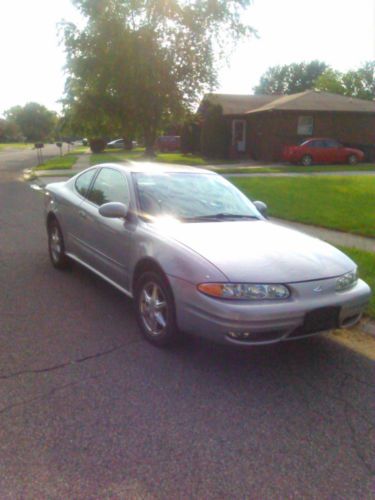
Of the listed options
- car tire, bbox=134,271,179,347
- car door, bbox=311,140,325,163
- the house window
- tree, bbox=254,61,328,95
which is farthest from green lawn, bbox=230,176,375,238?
tree, bbox=254,61,328,95

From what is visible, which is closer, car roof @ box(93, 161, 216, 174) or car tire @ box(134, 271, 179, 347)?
car tire @ box(134, 271, 179, 347)

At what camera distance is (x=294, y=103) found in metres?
32.4

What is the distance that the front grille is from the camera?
367cm

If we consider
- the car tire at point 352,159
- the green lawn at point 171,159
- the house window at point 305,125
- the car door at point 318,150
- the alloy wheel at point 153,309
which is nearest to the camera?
the alloy wheel at point 153,309

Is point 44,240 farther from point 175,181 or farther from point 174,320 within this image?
point 174,320

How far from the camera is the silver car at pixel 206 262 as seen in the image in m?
3.61

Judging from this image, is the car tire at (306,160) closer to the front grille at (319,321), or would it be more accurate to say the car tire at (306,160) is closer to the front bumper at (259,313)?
the front bumper at (259,313)

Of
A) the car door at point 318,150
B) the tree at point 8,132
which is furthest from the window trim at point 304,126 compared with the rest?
the tree at point 8,132

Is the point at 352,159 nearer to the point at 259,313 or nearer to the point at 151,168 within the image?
the point at 151,168

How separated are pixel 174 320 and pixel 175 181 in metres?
1.82

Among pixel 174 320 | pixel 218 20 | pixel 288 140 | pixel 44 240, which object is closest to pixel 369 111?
pixel 288 140

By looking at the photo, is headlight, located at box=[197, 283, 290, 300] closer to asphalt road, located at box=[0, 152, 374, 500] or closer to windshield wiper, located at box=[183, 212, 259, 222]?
asphalt road, located at box=[0, 152, 374, 500]

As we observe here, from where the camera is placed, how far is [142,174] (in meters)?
5.20

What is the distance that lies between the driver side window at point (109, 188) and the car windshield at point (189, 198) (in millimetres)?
161
